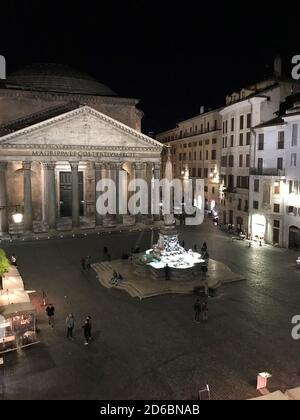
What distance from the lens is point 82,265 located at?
29.0m

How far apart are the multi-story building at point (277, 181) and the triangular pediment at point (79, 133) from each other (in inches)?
575

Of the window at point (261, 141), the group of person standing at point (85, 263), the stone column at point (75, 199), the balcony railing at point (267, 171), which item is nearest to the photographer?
the group of person standing at point (85, 263)

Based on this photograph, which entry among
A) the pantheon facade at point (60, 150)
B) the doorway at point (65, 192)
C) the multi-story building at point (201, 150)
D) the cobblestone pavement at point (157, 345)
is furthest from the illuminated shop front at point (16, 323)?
the multi-story building at point (201, 150)

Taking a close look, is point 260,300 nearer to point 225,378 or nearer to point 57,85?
point 225,378

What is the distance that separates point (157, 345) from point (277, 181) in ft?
78.4

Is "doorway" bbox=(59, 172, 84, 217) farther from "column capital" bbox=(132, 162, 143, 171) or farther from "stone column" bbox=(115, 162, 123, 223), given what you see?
"column capital" bbox=(132, 162, 143, 171)

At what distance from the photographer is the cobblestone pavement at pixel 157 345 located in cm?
1409

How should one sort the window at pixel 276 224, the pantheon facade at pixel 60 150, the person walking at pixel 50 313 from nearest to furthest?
the person walking at pixel 50 313 < the window at pixel 276 224 < the pantheon facade at pixel 60 150

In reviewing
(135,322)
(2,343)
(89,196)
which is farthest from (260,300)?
(89,196)

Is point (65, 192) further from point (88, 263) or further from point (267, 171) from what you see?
point (267, 171)

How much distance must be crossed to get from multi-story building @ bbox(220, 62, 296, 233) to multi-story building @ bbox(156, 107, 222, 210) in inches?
287

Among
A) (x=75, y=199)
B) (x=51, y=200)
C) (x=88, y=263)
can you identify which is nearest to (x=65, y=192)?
(x=75, y=199)

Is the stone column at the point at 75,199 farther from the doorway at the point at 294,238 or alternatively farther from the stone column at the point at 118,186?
the doorway at the point at 294,238

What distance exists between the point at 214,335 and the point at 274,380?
13.4 feet
